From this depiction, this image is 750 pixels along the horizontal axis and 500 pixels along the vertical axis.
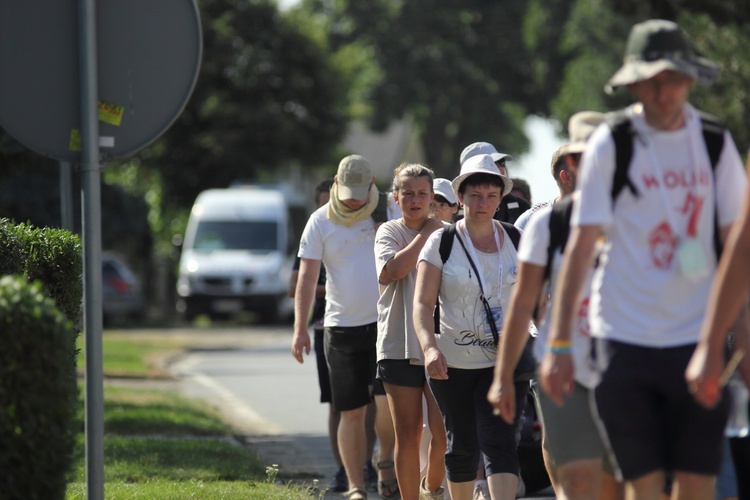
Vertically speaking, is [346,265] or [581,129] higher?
[581,129]

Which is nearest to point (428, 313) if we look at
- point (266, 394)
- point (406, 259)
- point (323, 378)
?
point (406, 259)

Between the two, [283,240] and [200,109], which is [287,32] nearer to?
[200,109]

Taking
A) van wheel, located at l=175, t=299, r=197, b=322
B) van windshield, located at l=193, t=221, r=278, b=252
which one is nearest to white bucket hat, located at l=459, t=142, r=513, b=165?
van windshield, located at l=193, t=221, r=278, b=252

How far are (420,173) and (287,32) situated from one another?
38.7 metres

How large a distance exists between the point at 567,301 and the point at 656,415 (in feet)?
1.44

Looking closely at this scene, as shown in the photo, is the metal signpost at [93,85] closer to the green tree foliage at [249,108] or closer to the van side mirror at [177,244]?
the van side mirror at [177,244]

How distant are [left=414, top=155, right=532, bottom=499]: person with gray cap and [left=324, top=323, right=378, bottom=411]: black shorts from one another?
150 cm

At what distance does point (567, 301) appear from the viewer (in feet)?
14.0

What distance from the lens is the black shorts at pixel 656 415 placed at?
164 inches

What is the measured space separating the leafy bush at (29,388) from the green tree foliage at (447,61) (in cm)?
4944

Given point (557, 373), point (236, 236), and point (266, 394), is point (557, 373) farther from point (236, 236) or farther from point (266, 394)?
point (236, 236)

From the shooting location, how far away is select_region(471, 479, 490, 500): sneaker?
682 centimetres

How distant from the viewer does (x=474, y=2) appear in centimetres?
5616

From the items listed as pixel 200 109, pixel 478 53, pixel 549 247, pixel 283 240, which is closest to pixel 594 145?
pixel 549 247
